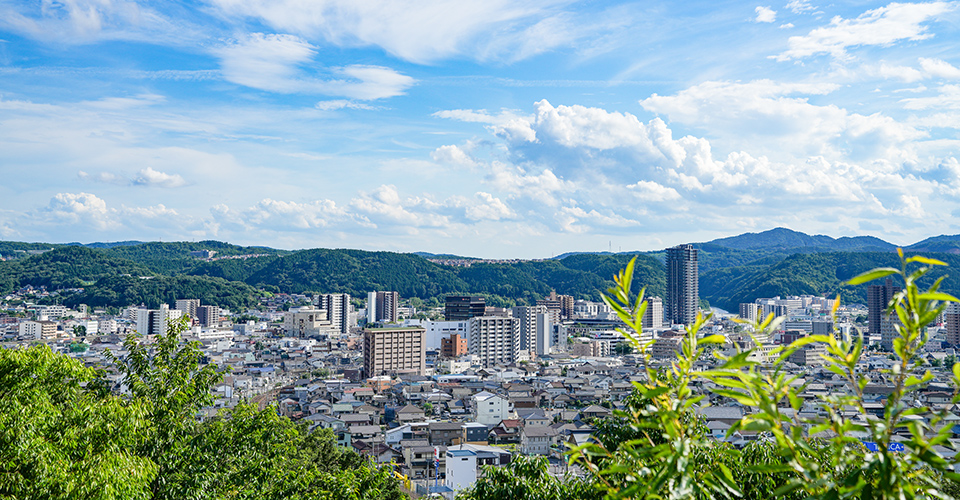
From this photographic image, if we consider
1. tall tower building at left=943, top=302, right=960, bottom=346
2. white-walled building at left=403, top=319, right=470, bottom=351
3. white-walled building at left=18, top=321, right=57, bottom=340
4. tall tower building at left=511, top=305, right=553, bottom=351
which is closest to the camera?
white-walled building at left=403, top=319, right=470, bottom=351

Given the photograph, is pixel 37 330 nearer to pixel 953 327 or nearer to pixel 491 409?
pixel 491 409

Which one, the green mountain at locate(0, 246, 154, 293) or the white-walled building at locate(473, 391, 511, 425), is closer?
the white-walled building at locate(473, 391, 511, 425)

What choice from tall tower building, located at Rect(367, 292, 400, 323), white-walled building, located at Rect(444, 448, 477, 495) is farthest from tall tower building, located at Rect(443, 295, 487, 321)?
white-walled building, located at Rect(444, 448, 477, 495)

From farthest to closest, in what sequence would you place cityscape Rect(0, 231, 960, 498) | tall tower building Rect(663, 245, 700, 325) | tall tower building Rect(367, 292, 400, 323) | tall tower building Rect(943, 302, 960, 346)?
1. tall tower building Rect(367, 292, 400, 323)
2. tall tower building Rect(663, 245, 700, 325)
3. tall tower building Rect(943, 302, 960, 346)
4. cityscape Rect(0, 231, 960, 498)

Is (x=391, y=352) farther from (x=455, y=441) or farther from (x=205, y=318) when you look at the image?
(x=205, y=318)

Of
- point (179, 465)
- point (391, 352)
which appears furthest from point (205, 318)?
point (179, 465)

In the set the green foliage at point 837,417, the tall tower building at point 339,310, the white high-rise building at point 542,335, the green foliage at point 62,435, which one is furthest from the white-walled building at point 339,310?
the green foliage at point 837,417

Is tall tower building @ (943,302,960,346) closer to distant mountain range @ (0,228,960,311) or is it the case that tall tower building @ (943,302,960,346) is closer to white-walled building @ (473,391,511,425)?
distant mountain range @ (0,228,960,311)
